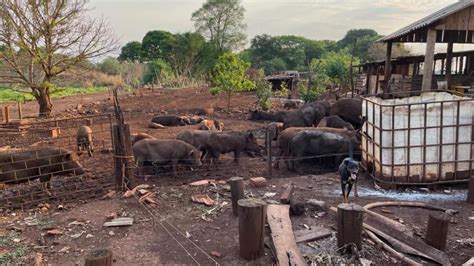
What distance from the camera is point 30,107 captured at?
26.0m

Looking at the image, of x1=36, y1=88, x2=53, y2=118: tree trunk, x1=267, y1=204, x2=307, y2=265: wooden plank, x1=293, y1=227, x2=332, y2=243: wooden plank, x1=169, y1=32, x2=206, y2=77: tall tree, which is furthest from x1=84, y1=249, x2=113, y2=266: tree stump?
x1=169, y1=32, x2=206, y2=77: tall tree

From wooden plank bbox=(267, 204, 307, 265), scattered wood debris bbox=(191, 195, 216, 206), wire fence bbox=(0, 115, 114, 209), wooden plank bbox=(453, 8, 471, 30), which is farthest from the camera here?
wooden plank bbox=(453, 8, 471, 30)

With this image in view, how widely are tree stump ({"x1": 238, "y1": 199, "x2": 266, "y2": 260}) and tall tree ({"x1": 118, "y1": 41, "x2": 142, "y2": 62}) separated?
175 feet

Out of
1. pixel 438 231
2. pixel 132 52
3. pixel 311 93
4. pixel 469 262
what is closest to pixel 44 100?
pixel 311 93

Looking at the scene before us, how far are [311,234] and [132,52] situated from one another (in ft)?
181

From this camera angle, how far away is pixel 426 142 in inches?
305

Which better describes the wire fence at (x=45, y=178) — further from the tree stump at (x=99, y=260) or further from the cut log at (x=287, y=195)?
the tree stump at (x=99, y=260)

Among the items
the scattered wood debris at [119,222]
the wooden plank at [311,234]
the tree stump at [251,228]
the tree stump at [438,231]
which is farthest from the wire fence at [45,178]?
the tree stump at [438,231]

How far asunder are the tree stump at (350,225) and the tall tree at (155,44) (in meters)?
49.4

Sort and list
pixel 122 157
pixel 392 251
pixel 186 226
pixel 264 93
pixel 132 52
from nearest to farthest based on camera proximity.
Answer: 1. pixel 392 251
2. pixel 186 226
3. pixel 122 157
4. pixel 264 93
5. pixel 132 52

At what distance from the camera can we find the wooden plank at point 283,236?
4906 millimetres

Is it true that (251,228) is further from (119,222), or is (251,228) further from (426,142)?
(426,142)

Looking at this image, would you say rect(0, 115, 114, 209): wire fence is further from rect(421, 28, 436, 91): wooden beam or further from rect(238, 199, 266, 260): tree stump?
rect(421, 28, 436, 91): wooden beam

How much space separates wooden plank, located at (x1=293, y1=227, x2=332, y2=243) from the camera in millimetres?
5559
